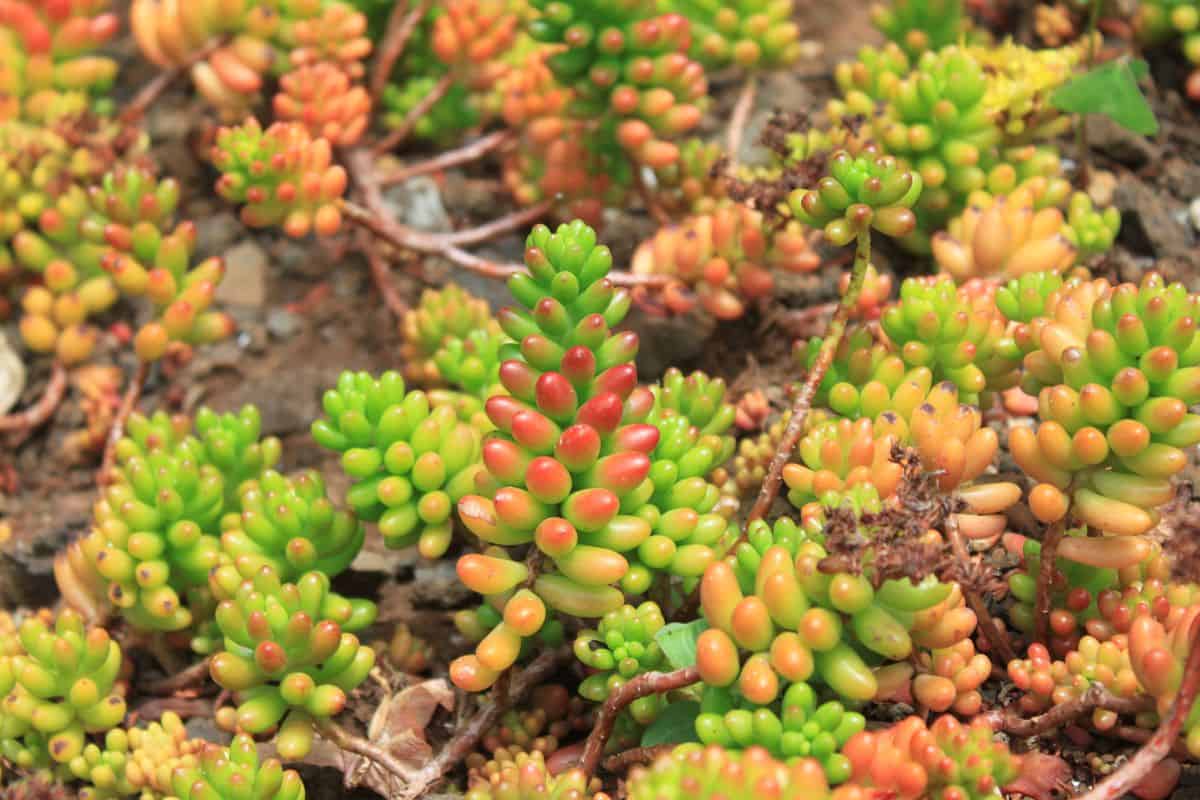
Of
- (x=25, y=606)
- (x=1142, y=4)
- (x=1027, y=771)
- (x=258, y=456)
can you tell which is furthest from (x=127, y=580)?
(x=1142, y=4)

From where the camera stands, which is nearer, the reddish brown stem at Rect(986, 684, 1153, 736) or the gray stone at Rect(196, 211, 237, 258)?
the reddish brown stem at Rect(986, 684, 1153, 736)

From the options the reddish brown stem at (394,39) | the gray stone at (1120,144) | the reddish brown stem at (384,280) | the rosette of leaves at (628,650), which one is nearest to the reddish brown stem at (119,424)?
the reddish brown stem at (384,280)

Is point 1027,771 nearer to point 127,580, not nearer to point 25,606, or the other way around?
point 127,580

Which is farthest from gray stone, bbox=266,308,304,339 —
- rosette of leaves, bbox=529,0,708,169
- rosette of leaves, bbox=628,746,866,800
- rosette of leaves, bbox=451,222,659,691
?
rosette of leaves, bbox=628,746,866,800

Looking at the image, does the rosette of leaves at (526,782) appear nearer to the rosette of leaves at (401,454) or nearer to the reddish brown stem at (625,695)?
the reddish brown stem at (625,695)

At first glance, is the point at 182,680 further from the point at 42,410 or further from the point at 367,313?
the point at 367,313

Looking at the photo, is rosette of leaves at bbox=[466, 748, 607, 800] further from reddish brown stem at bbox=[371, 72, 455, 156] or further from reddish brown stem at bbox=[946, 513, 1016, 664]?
reddish brown stem at bbox=[371, 72, 455, 156]

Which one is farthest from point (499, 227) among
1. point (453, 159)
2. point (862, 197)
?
point (862, 197)
